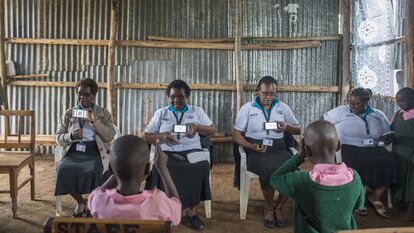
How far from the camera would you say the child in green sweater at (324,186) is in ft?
6.55

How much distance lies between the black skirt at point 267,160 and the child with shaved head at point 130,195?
214 centimetres

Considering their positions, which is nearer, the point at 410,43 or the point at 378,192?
the point at 378,192

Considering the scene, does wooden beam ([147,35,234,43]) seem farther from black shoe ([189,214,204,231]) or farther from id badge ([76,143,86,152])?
black shoe ([189,214,204,231])

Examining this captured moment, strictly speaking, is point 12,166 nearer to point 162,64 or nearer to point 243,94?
point 162,64

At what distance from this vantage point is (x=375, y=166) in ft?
13.9

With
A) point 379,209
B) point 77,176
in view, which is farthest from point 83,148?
point 379,209

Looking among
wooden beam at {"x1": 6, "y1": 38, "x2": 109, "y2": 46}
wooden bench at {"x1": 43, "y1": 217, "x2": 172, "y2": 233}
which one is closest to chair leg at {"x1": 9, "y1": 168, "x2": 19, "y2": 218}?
wooden bench at {"x1": 43, "y1": 217, "x2": 172, "y2": 233}

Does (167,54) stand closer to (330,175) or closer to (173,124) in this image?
(173,124)

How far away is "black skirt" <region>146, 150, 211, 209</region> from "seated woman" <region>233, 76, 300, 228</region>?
0.48 meters

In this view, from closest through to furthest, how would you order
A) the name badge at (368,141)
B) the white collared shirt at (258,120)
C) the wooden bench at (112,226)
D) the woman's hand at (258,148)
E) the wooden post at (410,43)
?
the wooden bench at (112,226), the woman's hand at (258,148), the white collared shirt at (258,120), the name badge at (368,141), the wooden post at (410,43)

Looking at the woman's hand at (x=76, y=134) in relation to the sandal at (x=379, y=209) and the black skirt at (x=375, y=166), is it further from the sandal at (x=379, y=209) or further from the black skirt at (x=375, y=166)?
the sandal at (x=379, y=209)

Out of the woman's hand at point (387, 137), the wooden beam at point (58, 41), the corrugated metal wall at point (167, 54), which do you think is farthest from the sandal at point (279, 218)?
the wooden beam at point (58, 41)

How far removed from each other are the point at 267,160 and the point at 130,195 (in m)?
2.40

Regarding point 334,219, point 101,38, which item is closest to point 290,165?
point 334,219
